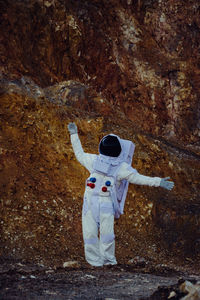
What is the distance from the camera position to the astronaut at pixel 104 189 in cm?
690

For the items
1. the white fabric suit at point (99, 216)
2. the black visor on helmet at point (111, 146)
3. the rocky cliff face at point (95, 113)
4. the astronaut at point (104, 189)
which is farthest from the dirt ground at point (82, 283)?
the black visor on helmet at point (111, 146)

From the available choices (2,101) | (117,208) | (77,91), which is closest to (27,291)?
(117,208)

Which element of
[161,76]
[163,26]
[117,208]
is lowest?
[117,208]

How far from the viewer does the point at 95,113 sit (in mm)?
10703

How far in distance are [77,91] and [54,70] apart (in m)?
0.89

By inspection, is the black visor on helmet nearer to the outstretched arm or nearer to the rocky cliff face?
the outstretched arm

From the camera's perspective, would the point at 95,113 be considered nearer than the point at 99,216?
No

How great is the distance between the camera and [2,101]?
32.9 feet

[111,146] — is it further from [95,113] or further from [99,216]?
[95,113]

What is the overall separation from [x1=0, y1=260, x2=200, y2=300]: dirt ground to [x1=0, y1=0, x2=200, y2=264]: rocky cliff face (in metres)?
1.08

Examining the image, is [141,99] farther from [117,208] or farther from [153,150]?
[117,208]

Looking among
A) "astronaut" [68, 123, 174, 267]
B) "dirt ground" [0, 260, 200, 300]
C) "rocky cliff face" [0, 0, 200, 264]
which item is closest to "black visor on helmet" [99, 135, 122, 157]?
"astronaut" [68, 123, 174, 267]

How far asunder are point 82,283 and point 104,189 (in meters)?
1.50

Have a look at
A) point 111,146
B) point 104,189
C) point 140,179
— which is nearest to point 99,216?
point 104,189
